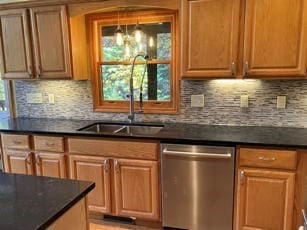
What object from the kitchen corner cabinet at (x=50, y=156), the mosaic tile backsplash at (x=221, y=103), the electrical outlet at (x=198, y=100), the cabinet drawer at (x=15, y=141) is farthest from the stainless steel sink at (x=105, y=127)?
the electrical outlet at (x=198, y=100)

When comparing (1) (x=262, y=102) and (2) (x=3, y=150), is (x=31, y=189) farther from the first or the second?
(1) (x=262, y=102)

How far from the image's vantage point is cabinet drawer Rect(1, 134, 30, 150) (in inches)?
104

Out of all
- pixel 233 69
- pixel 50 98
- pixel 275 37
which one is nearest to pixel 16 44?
pixel 50 98

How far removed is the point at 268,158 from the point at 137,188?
44.2 inches

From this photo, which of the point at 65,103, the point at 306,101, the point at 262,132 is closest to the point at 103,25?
the point at 65,103

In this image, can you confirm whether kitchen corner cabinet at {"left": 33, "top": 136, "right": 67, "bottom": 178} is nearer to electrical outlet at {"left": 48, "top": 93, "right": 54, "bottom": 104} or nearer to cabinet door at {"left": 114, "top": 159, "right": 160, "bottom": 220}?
cabinet door at {"left": 114, "top": 159, "right": 160, "bottom": 220}

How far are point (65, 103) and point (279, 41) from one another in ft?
7.51

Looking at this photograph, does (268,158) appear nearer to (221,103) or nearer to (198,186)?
(198,186)

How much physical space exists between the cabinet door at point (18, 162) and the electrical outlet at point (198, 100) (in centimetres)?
169

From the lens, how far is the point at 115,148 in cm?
239

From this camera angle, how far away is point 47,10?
8.57ft

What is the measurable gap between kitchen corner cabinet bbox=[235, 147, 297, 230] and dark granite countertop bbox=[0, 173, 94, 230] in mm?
1280

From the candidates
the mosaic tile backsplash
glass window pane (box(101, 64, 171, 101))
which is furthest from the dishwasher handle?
glass window pane (box(101, 64, 171, 101))

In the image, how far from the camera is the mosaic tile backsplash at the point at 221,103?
2.46m
